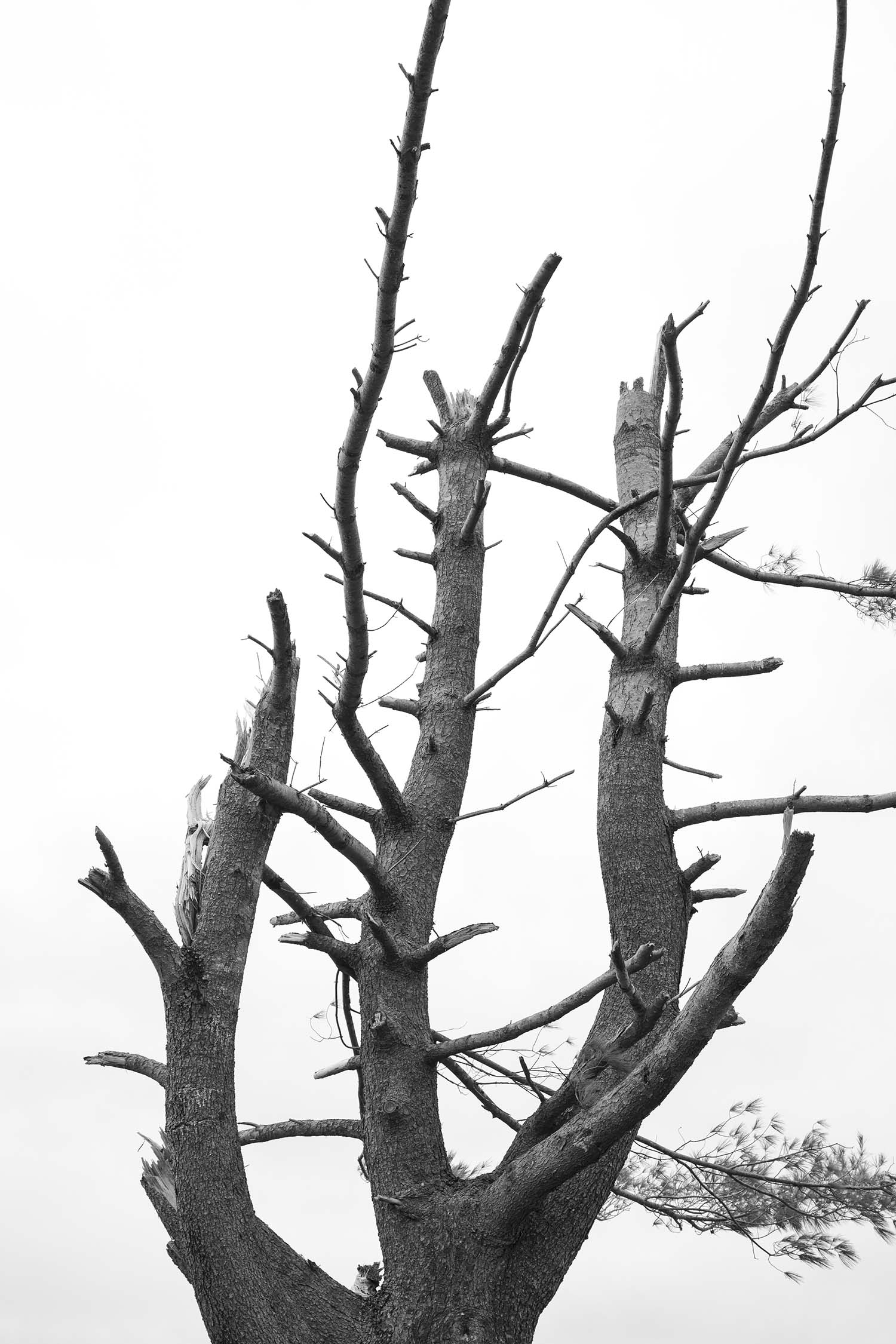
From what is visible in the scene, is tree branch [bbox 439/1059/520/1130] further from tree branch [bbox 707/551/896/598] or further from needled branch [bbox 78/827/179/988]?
tree branch [bbox 707/551/896/598]

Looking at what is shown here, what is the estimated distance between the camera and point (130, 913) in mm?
2676

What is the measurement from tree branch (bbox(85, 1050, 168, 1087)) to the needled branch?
25 cm

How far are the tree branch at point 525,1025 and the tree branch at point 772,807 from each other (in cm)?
54

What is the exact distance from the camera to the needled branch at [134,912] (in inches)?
104

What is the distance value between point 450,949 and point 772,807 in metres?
1.04

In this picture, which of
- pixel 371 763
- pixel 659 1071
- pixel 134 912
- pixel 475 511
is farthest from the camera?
pixel 475 511

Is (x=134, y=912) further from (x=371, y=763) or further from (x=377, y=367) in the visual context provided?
(x=377, y=367)

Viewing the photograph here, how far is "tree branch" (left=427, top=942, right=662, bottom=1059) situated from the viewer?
2836 mm

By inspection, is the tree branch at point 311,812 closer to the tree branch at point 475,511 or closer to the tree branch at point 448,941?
the tree branch at point 448,941

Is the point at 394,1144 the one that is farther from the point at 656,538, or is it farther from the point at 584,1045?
the point at 656,538

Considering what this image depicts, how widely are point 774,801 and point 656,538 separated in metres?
0.95

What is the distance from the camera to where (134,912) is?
8.78ft

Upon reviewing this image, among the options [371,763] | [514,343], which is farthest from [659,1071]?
[514,343]

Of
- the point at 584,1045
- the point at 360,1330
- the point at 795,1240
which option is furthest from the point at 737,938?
the point at 795,1240
